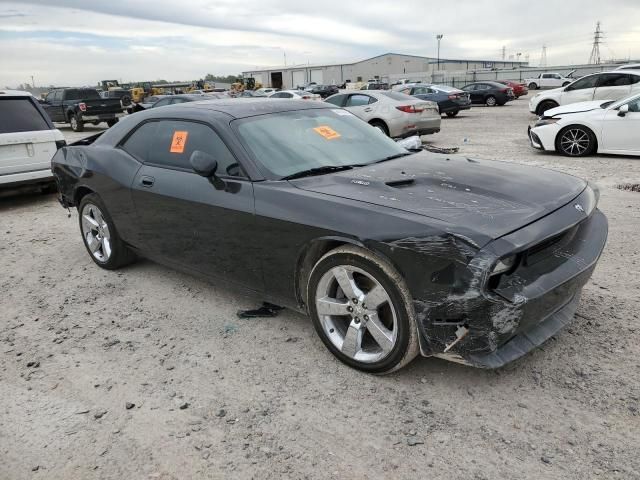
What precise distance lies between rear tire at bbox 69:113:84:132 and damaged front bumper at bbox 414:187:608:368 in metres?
20.7

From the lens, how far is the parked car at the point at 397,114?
1273 centimetres

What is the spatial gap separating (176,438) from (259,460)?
48 cm

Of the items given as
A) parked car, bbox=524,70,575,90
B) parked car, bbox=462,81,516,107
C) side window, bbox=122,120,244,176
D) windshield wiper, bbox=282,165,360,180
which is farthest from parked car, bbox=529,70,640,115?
parked car, bbox=524,70,575,90

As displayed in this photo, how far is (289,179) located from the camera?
3285 mm

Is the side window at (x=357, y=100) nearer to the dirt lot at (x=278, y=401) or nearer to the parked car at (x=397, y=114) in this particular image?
the parked car at (x=397, y=114)

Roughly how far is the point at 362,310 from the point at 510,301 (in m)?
0.82

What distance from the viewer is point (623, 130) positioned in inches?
366

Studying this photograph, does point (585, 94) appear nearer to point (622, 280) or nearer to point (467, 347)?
point (622, 280)

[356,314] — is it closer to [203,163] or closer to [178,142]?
[203,163]

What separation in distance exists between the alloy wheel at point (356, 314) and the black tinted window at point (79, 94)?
21223 millimetres

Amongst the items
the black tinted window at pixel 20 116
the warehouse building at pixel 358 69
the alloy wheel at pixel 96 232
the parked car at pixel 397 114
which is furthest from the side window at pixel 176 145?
the warehouse building at pixel 358 69

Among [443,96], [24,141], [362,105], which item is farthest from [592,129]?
[443,96]

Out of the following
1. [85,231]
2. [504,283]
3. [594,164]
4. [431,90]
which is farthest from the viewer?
[431,90]

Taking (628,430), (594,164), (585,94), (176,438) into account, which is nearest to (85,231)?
(176,438)
